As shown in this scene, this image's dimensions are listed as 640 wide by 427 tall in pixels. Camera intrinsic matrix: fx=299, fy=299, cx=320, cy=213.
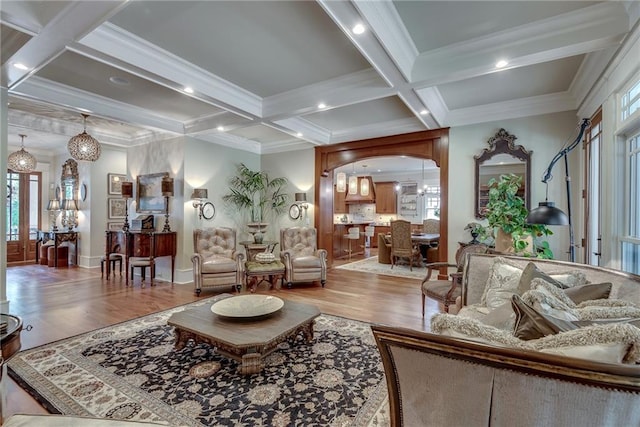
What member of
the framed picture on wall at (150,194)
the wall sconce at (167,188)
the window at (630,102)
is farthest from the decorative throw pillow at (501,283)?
the framed picture on wall at (150,194)

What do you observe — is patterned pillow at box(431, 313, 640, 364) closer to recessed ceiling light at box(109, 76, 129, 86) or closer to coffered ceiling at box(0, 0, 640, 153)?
coffered ceiling at box(0, 0, 640, 153)

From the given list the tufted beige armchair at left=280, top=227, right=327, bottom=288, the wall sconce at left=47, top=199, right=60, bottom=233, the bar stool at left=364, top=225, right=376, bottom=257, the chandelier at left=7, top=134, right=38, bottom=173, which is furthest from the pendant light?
the wall sconce at left=47, top=199, right=60, bottom=233

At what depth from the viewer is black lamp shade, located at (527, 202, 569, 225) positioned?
95.7 inches

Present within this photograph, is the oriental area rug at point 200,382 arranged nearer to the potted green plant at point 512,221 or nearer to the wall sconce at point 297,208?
the potted green plant at point 512,221

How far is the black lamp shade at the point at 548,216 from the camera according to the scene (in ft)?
7.98

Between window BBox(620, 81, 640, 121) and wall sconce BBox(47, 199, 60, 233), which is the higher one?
window BBox(620, 81, 640, 121)

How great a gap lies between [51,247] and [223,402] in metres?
7.58

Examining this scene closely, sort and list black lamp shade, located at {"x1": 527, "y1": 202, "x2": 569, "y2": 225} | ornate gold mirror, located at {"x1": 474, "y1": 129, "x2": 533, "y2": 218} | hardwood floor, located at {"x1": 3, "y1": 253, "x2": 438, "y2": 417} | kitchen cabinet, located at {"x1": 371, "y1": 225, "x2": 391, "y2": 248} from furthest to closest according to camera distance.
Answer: kitchen cabinet, located at {"x1": 371, "y1": 225, "x2": 391, "y2": 248}, ornate gold mirror, located at {"x1": 474, "y1": 129, "x2": 533, "y2": 218}, hardwood floor, located at {"x1": 3, "y1": 253, "x2": 438, "y2": 417}, black lamp shade, located at {"x1": 527, "y1": 202, "x2": 569, "y2": 225}

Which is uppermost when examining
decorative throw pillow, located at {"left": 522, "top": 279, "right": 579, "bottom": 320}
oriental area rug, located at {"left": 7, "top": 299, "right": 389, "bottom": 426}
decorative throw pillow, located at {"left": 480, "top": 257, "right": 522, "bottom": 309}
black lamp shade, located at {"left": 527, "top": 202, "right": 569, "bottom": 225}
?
black lamp shade, located at {"left": 527, "top": 202, "right": 569, "bottom": 225}

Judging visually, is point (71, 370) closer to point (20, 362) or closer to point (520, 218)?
point (20, 362)

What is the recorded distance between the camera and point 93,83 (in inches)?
150

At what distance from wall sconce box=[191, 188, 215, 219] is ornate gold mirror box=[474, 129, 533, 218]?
4.74 meters

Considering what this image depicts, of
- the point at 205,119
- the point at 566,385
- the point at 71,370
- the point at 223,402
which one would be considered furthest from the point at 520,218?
the point at 205,119

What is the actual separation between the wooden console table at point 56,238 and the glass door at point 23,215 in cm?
20
